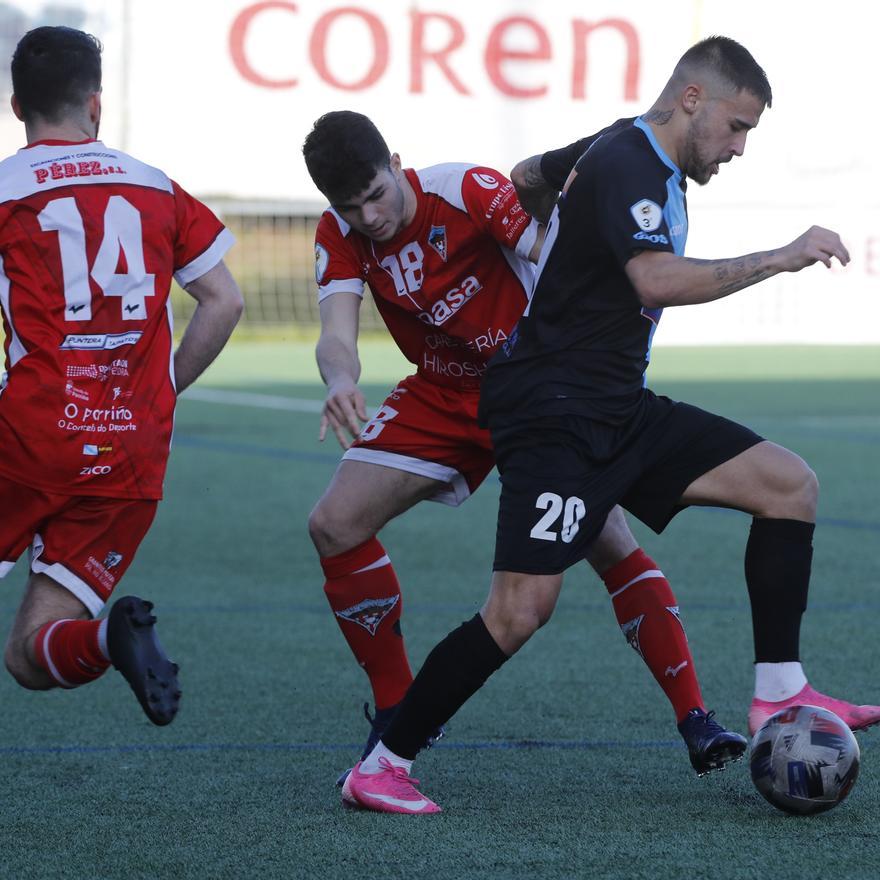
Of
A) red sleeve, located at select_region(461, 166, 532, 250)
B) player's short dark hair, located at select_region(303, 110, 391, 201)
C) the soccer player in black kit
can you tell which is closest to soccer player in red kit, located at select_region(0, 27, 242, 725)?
player's short dark hair, located at select_region(303, 110, 391, 201)

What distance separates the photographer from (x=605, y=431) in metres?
3.93

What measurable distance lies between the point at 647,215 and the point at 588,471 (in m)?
0.63

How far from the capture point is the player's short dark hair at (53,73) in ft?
12.7

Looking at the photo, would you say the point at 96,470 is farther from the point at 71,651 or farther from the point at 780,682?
the point at 780,682

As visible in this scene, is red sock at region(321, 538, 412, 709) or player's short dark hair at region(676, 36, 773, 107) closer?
player's short dark hair at region(676, 36, 773, 107)

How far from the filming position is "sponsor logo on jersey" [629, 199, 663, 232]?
11.9ft

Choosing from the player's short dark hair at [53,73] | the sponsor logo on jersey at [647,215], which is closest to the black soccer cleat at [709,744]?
the sponsor logo on jersey at [647,215]

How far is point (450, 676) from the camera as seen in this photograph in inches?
153

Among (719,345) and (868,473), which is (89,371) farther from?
(719,345)

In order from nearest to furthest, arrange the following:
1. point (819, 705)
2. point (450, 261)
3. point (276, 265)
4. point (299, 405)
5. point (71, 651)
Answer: point (71, 651) < point (819, 705) < point (450, 261) < point (299, 405) < point (276, 265)

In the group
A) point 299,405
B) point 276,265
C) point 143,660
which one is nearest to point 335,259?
point 143,660

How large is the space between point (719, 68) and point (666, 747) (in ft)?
6.10

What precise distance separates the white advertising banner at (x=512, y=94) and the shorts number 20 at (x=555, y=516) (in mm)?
21267

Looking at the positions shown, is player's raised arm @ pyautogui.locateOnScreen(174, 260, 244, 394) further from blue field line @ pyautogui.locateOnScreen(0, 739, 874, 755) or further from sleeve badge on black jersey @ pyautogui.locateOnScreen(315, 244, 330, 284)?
blue field line @ pyautogui.locateOnScreen(0, 739, 874, 755)
